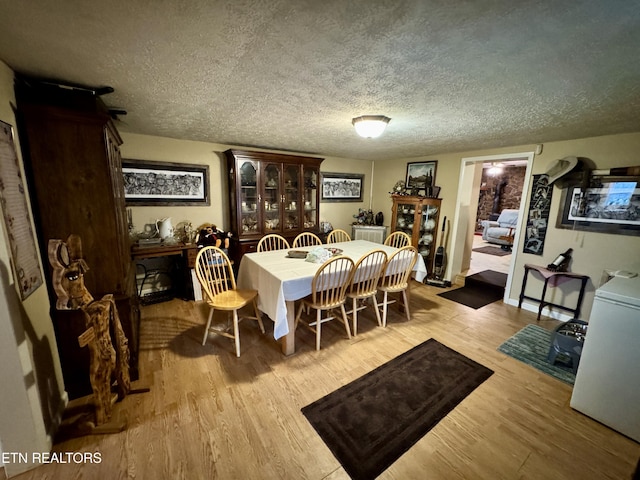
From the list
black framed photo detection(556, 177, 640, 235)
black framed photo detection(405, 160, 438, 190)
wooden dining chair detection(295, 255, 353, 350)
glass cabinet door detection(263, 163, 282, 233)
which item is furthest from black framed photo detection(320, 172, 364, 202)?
black framed photo detection(556, 177, 640, 235)

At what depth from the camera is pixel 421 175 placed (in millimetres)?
4504

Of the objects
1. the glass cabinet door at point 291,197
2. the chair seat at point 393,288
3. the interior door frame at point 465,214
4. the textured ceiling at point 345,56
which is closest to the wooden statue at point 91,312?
the textured ceiling at point 345,56

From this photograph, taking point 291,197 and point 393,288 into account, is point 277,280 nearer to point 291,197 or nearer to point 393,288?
point 393,288

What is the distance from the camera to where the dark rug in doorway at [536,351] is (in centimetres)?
214

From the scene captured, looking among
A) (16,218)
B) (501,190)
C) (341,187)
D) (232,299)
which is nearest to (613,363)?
(232,299)

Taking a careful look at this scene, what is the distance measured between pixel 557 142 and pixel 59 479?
16.7 feet

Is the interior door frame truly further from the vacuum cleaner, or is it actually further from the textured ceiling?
the textured ceiling

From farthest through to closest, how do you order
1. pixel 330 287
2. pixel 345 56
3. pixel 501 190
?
pixel 501 190 < pixel 330 287 < pixel 345 56

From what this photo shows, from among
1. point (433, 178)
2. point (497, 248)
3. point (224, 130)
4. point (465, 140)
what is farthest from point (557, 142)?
point (497, 248)

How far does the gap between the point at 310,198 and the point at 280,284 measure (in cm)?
248

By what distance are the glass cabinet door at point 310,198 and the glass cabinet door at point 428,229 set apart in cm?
182

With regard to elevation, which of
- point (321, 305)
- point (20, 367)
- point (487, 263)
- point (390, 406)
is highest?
point (20, 367)

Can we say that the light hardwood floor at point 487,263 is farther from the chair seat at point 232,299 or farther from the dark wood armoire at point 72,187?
the dark wood armoire at point 72,187

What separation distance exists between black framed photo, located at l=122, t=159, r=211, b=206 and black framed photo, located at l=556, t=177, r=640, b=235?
4624mm
